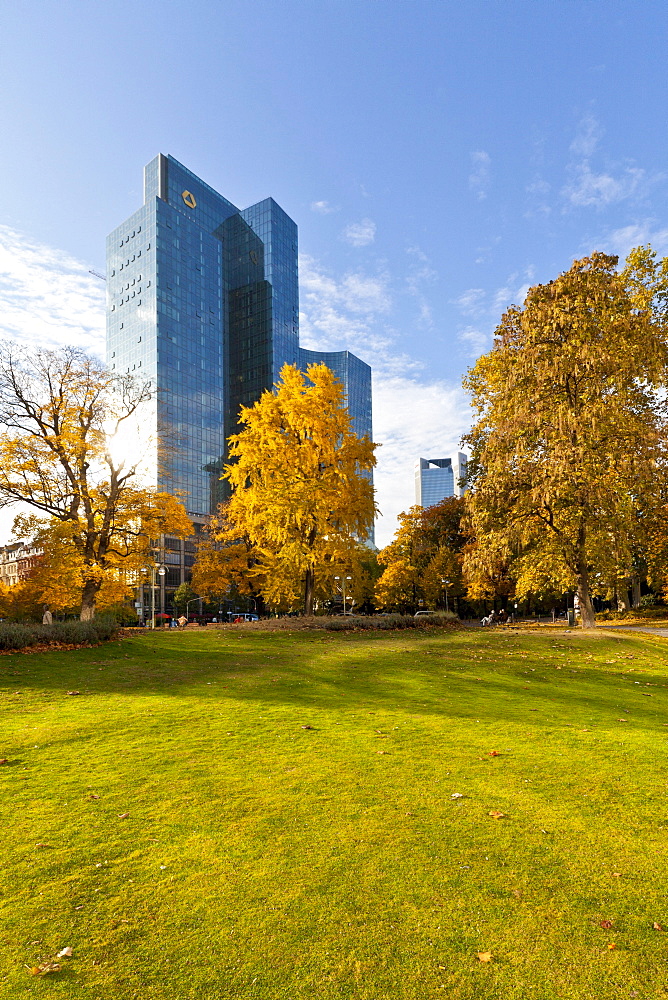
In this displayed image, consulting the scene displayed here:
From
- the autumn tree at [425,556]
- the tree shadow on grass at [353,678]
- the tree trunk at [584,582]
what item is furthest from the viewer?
the autumn tree at [425,556]

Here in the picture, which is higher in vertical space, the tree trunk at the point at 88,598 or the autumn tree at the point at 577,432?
the autumn tree at the point at 577,432

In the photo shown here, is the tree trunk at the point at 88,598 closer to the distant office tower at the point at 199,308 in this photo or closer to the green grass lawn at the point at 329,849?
the green grass lawn at the point at 329,849

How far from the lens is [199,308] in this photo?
126m

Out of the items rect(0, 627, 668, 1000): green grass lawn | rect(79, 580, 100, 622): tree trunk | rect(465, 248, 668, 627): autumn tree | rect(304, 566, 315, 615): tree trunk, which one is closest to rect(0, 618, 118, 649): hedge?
rect(79, 580, 100, 622): tree trunk

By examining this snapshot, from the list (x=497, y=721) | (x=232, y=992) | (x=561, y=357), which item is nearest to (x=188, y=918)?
(x=232, y=992)

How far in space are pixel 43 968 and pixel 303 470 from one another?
23.3 m

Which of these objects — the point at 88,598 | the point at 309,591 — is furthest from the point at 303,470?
the point at 88,598

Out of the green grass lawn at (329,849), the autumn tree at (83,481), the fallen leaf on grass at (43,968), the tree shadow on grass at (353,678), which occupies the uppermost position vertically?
the autumn tree at (83,481)

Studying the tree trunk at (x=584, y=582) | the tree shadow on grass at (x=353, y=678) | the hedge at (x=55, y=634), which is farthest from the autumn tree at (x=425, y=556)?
the hedge at (x=55, y=634)

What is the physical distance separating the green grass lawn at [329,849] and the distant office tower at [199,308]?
96.9 metres

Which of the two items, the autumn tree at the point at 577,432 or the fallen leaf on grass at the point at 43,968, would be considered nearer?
the fallen leaf on grass at the point at 43,968

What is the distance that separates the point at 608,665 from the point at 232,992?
17813mm

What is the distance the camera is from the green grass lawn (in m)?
3.89

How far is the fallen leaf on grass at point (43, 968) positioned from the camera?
12.6ft
